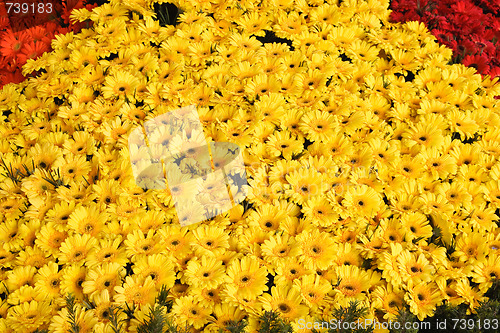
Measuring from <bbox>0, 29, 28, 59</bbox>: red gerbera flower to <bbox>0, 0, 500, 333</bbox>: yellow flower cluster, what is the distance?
16.4 inches

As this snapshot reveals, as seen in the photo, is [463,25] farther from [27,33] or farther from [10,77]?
[10,77]

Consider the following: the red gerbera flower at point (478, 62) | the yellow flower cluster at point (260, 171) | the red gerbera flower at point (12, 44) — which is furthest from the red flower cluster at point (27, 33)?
the red gerbera flower at point (478, 62)

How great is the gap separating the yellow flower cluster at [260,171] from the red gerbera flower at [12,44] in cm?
42

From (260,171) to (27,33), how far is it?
2324mm

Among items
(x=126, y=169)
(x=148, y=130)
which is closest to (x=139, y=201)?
(x=126, y=169)

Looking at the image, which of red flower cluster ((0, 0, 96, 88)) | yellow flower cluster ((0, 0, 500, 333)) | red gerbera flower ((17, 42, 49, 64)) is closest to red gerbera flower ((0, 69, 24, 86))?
red flower cluster ((0, 0, 96, 88))

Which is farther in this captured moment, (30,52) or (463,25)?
(463,25)

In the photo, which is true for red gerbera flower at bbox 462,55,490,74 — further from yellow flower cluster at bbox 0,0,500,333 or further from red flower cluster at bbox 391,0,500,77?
yellow flower cluster at bbox 0,0,500,333

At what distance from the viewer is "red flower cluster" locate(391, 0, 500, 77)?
320 centimetres

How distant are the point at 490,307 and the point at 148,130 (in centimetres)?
186

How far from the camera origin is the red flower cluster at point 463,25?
3197 mm

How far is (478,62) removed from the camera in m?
3.15

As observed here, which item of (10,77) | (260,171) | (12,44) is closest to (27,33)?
Answer: (12,44)

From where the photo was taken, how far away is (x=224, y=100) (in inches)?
102
